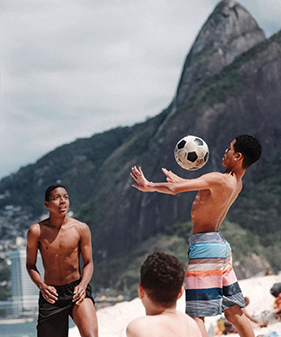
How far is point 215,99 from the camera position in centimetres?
6322

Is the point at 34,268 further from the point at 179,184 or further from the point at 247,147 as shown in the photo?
the point at 247,147

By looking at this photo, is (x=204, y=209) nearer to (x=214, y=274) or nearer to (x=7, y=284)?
(x=214, y=274)

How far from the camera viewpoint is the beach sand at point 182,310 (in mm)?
9975

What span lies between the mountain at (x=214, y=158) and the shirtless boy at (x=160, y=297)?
142 ft

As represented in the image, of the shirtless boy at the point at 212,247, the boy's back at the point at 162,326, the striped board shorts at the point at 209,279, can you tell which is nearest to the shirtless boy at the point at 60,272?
the shirtless boy at the point at 212,247

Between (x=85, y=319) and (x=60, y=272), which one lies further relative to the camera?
(x=60, y=272)

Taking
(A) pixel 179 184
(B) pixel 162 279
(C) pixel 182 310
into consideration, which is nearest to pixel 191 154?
(A) pixel 179 184

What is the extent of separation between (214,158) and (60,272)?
5296 cm

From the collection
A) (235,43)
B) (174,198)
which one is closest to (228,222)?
(174,198)

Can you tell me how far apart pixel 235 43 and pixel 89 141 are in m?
42.9

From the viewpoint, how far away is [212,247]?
14.6 ft

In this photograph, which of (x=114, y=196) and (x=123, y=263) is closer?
(x=123, y=263)

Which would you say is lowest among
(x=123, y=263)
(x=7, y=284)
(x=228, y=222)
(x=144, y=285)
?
(x=7, y=284)

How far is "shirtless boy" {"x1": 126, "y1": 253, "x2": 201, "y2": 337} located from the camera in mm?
2881
